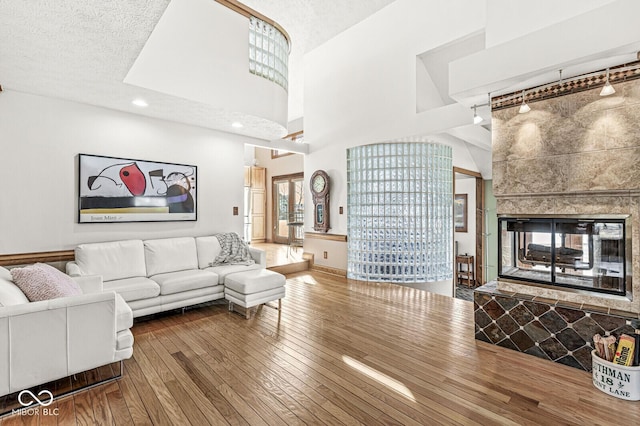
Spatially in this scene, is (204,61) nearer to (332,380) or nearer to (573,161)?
(332,380)

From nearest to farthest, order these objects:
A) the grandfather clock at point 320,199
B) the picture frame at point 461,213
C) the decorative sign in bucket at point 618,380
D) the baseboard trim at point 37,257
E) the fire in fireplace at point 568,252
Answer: the decorative sign in bucket at point 618,380
the fire in fireplace at point 568,252
the baseboard trim at point 37,257
the grandfather clock at point 320,199
the picture frame at point 461,213

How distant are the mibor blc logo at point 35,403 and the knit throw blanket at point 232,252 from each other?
2439mm

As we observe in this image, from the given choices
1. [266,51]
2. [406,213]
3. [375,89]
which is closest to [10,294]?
[266,51]

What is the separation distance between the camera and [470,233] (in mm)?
6941

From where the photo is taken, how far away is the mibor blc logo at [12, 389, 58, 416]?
1.92m

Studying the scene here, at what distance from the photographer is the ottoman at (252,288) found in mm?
3557

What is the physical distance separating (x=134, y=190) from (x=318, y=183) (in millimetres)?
3170

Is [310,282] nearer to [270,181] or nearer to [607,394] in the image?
[607,394]

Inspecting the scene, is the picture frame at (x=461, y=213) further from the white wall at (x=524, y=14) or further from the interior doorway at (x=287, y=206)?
the white wall at (x=524, y=14)

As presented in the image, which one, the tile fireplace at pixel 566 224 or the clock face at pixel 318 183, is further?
the clock face at pixel 318 183

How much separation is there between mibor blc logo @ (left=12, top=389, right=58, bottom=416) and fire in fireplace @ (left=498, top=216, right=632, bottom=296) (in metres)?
3.71

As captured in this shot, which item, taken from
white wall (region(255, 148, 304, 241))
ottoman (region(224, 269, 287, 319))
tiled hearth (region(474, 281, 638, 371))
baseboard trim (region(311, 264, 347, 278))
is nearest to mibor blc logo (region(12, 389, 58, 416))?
ottoman (region(224, 269, 287, 319))

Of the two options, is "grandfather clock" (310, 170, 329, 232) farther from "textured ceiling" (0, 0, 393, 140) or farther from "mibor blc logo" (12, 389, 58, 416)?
"mibor blc logo" (12, 389, 58, 416)

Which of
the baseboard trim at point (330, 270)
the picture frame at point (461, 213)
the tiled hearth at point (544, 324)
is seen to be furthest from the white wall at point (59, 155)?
the picture frame at point (461, 213)
